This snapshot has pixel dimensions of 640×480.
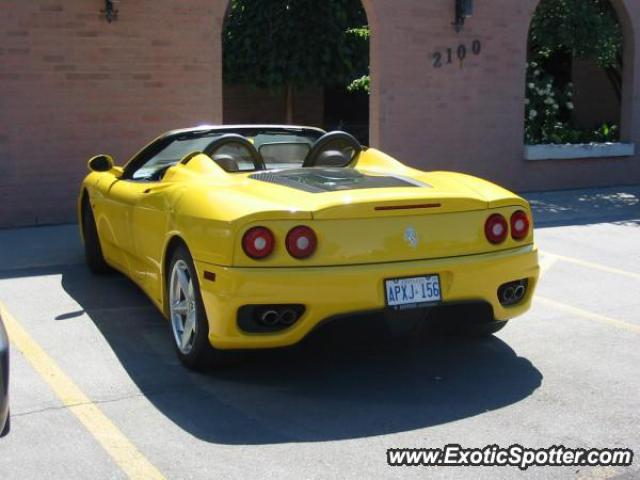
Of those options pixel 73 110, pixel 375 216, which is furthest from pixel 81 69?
pixel 375 216

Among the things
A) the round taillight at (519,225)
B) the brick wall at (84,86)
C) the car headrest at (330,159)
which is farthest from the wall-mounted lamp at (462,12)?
the round taillight at (519,225)

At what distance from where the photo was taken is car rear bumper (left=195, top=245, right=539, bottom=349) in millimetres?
4539

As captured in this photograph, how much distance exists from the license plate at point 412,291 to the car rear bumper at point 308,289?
0.03 metres

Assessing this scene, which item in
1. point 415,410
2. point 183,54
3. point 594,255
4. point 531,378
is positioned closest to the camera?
point 415,410

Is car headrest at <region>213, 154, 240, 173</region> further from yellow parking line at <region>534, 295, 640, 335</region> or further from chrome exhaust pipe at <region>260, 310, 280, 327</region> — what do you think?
yellow parking line at <region>534, 295, 640, 335</region>

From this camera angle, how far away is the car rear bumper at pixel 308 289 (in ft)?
14.9

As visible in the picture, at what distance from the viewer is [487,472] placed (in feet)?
12.6

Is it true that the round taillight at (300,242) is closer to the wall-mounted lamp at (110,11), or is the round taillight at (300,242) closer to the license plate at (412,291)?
the license plate at (412,291)

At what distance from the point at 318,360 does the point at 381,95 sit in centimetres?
729

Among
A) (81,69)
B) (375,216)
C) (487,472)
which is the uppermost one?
(81,69)

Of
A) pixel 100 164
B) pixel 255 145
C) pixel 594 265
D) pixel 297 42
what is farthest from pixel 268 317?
pixel 297 42

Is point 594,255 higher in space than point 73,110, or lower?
lower

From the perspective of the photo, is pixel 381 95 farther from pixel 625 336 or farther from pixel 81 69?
pixel 625 336

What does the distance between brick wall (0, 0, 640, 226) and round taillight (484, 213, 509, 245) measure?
255 inches
